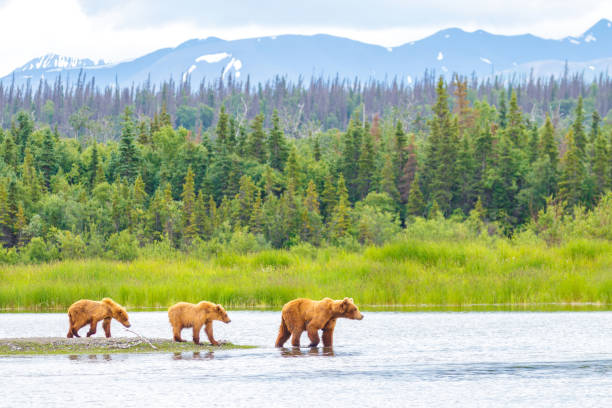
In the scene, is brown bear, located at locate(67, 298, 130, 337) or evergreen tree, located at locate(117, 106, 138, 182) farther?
evergreen tree, located at locate(117, 106, 138, 182)

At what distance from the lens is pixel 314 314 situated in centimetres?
2145

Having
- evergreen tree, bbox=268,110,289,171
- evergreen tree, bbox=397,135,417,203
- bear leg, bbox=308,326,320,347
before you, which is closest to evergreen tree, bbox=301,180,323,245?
evergreen tree, bbox=268,110,289,171

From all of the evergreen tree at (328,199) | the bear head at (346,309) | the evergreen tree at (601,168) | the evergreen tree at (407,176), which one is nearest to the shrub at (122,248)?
the evergreen tree at (328,199)

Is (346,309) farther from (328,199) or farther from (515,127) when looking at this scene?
(515,127)

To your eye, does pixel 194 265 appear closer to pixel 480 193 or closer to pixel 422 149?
pixel 480 193

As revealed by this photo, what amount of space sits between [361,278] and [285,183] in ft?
202

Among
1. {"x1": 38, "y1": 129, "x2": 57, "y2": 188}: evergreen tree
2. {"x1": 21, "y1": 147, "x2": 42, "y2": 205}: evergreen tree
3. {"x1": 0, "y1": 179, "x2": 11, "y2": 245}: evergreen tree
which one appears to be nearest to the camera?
{"x1": 0, "y1": 179, "x2": 11, "y2": 245}: evergreen tree

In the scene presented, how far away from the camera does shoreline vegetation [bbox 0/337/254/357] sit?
836 inches

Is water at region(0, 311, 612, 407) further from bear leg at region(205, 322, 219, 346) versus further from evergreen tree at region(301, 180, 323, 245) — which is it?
evergreen tree at region(301, 180, 323, 245)

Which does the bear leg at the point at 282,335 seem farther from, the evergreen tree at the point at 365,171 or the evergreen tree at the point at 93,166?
the evergreen tree at the point at 365,171

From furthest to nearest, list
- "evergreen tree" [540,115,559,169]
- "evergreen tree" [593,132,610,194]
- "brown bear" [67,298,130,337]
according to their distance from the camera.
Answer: "evergreen tree" [540,115,559,169] < "evergreen tree" [593,132,610,194] < "brown bear" [67,298,130,337]

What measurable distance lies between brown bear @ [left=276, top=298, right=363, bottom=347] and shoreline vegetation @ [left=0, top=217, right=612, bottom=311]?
513 inches

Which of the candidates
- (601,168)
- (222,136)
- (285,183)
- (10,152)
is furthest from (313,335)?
(10,152)

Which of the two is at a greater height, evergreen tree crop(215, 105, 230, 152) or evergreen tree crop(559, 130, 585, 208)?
evergreen tree crop(215, 105, 230, 152)
